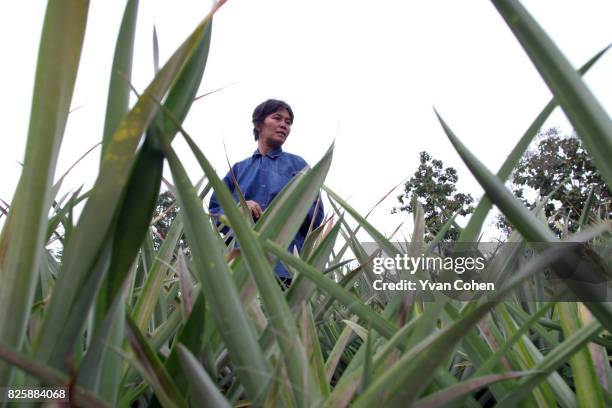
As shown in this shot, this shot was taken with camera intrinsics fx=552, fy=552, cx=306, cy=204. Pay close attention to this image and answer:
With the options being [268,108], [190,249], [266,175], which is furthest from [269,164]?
[190,249]

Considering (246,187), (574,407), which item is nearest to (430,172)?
(246,187)

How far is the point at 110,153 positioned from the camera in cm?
20

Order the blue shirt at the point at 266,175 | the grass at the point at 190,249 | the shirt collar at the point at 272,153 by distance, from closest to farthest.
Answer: the grass at the point at 190,249
the blue shirt at the point at 266,175
the shirt collar at the point at 272,153

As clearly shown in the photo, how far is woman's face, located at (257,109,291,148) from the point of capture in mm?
2406

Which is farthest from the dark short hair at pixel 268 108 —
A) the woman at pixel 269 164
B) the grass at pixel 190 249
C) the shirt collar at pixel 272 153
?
the grass at pixel 190 249

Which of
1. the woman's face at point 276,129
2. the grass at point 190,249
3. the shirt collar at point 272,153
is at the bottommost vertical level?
the grass at point 190,249

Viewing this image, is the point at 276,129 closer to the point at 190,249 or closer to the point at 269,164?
the point at 269,164

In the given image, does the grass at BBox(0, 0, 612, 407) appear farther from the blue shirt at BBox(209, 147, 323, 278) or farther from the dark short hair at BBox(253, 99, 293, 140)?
the dark short hair at BBox(253, 99, 293, 140)

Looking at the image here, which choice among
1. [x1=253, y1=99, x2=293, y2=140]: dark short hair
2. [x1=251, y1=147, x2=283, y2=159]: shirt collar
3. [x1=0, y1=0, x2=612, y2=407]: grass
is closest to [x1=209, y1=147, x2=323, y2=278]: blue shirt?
[x1=251, y1=147, x2=283, y2=159]: shirt collar

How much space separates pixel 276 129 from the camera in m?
2.43

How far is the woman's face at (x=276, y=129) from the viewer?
241cm

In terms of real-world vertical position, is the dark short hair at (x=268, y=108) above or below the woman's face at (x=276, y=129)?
above

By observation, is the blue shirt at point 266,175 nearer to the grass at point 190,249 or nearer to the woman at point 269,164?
the woman at point 269,164

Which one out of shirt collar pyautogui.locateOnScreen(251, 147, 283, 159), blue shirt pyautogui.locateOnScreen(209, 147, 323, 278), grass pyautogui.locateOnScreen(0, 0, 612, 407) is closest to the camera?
grass pyautogui.locateOnScreen(0, 0, 612, 407)
